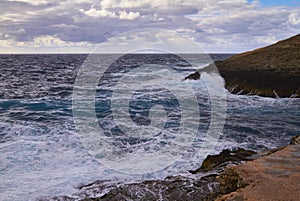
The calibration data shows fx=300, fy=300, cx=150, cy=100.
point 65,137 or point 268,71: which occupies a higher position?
point 268,71

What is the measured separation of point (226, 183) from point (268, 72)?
17.0 meters

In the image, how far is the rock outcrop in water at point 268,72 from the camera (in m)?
18.8

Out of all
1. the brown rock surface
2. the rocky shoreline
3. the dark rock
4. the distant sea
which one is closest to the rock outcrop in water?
the distant sea

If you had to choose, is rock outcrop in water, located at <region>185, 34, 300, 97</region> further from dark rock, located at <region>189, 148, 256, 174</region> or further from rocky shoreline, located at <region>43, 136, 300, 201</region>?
rocky shoreline, located at <region>43, 136, 300, 201</region>

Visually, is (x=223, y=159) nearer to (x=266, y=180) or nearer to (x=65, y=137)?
(x=266, y=180)

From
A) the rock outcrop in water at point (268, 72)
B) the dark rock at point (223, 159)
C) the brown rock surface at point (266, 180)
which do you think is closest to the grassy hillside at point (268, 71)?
the rock outcrop in water at point (268, 72)

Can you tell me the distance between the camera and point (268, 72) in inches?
800

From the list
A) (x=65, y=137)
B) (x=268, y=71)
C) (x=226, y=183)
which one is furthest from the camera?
(x=268, y=71)

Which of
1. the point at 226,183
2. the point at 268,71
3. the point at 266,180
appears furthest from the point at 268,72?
the point at 266,180

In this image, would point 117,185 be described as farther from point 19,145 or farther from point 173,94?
point 173,94

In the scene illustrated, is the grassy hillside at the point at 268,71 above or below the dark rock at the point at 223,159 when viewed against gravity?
above

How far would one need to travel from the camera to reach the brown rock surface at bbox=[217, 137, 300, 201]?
4027 mm

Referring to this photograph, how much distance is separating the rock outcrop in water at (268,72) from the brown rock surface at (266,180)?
46.0 ft

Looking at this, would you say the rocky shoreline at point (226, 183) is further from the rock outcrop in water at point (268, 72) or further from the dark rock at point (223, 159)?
the rock outcrop in water at point (268, 72)
